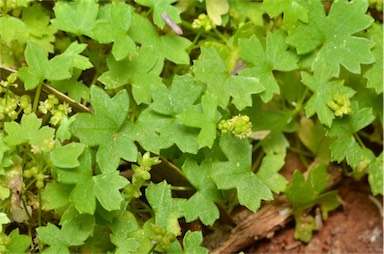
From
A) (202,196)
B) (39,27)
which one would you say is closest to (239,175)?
(202,196)

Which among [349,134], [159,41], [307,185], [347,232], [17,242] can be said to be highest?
[159,41]

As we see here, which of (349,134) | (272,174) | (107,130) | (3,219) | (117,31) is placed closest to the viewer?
(3,219)

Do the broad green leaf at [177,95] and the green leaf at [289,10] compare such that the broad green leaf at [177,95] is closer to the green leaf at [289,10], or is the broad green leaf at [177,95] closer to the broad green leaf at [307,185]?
the green leaf at [289,10]

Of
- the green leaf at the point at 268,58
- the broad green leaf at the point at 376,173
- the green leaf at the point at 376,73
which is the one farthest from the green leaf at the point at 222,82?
the broad green leaf at the point at 376,173

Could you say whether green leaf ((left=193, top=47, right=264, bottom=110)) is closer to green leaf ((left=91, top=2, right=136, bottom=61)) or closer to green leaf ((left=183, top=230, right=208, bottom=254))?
green leaf ((left=91, top=2, right=136, bottom=61))

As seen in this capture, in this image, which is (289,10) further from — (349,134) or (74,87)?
(74,87)

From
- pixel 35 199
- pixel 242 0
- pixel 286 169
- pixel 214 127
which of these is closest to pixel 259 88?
pixel 214 127

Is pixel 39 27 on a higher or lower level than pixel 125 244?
higher

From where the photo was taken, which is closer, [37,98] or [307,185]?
[37,98]
